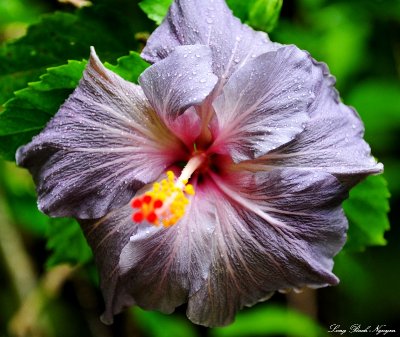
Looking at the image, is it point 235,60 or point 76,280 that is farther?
point 76,280

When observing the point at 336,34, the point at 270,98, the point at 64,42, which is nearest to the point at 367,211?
the point at 270,98

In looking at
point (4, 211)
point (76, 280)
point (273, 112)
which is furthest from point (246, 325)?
point (273, 112)

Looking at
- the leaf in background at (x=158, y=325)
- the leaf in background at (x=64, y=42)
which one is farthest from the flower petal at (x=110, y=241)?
the leaf in background at (x=158, y=325)

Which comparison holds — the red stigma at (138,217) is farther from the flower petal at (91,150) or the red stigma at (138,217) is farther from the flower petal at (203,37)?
the flower petal at (203,37)

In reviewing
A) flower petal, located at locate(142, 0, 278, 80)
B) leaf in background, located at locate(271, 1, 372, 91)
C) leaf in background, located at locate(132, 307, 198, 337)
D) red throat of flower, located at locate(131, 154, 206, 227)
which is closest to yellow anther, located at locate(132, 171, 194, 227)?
red throat of flower, located at locate(131, 154, 206, 227)

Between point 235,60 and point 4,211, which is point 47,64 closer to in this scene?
point 235,60

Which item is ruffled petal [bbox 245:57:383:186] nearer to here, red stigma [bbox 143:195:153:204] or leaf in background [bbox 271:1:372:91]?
red stigma [bbox 143:195:153:204]
